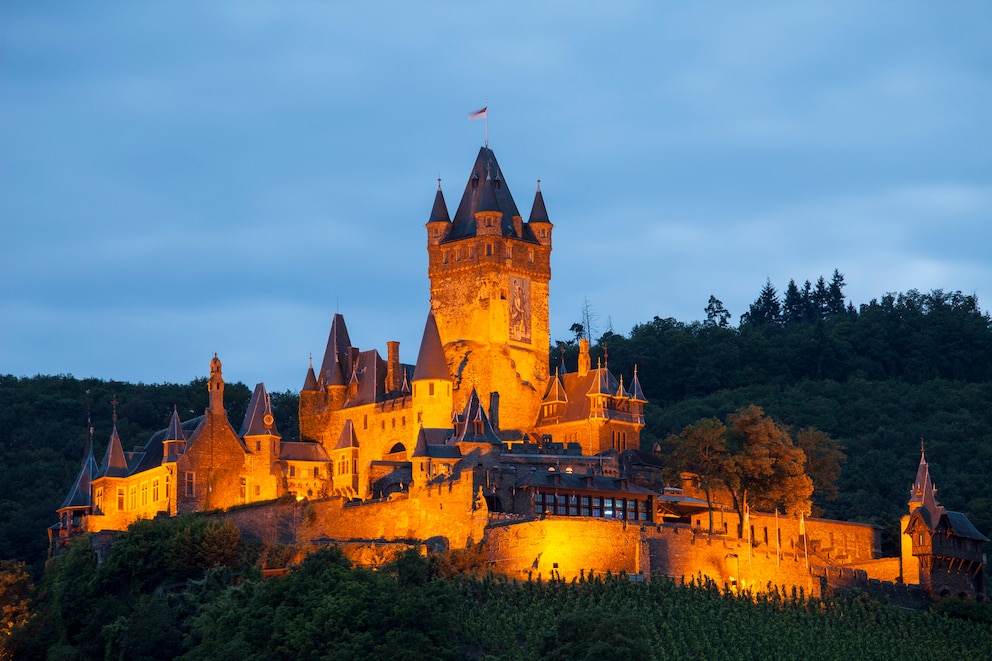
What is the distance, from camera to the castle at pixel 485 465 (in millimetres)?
72250

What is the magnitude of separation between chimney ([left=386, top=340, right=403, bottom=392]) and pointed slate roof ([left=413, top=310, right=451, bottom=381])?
1.12 m

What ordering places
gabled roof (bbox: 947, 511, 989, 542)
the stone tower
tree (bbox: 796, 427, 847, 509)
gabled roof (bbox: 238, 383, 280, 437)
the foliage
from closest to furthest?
the foliage → gabled roof (bbox: 947, 511, 989, 542) → gabled roof (bbox: 238, 383, 280, 437) → tree (bbox: 796, 427, 847, 509) → the stone tower

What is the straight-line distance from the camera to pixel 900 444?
324 ft

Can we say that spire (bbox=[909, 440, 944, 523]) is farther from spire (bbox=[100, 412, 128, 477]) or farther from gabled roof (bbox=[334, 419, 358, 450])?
spire (bbox=[100, 412, 128, 477])

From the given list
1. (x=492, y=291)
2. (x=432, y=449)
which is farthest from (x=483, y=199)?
(x=432, y=449)

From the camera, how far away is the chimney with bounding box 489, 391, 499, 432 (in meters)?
80.8

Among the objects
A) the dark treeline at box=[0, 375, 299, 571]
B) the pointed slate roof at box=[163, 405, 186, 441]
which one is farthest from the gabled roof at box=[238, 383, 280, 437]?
the dark treeline at box=[0, 375, 299, 571]

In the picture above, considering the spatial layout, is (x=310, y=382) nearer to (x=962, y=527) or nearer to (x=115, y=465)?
(x=115, y=465)

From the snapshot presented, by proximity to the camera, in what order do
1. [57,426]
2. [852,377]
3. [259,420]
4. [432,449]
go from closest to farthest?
[432,449] < [259,420] < [57,426] < [852,377]

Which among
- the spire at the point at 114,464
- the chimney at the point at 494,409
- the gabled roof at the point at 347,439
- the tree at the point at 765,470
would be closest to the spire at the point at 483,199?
the chimney at the point at 494,409

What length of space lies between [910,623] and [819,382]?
40679mm

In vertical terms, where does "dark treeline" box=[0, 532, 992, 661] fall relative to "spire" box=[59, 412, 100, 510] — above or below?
below

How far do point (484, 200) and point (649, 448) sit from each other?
1466 cm

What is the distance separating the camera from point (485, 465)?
7481cm
